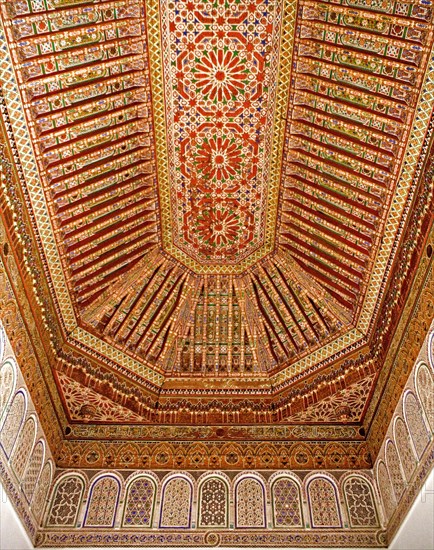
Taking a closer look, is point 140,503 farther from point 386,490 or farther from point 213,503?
point 386,490

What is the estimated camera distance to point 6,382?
4.55 m

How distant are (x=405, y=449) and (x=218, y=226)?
301cm

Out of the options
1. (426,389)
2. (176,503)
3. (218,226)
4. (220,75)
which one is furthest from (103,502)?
(220,75)

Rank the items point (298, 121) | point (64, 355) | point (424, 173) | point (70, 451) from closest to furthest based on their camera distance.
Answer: point (424, 173) → point (298, 121) → point (64, 355) → point (70, 451)

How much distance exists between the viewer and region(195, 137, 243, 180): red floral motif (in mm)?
5457

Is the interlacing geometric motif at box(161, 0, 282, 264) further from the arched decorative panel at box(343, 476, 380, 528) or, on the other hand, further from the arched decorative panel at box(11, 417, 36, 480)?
the arched decorative panel at box(343, 476, 380, 528)

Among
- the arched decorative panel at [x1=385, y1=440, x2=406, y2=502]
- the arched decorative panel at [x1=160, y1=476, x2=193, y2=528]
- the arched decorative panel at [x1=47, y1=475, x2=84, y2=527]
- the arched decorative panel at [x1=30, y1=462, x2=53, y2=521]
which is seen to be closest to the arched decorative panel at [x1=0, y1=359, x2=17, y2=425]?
the arched decorative panel at [x1=30, y1=462, x2=53, y2=521]

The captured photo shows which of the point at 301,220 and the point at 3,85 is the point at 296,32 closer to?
the point at 301,220

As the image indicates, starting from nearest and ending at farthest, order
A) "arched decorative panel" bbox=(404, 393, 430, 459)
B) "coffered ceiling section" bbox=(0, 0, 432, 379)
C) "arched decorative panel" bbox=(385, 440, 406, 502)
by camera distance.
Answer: "coffered ceiling section" bbox=(0, 0, 432, 379) → "arched decorative panel" bbox=(404, 393, 430, 459) → "arched decorative panel" bbox=(385, 440, 406, 502)

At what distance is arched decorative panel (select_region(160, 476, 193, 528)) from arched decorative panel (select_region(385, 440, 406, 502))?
205 centimetres

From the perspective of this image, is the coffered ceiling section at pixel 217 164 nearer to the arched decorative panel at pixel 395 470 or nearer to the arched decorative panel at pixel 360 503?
the arched decorative panel at pixel 395 470

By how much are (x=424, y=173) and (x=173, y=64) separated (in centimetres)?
239

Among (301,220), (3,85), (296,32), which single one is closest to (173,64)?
(296,32)

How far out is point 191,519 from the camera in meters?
5.41
